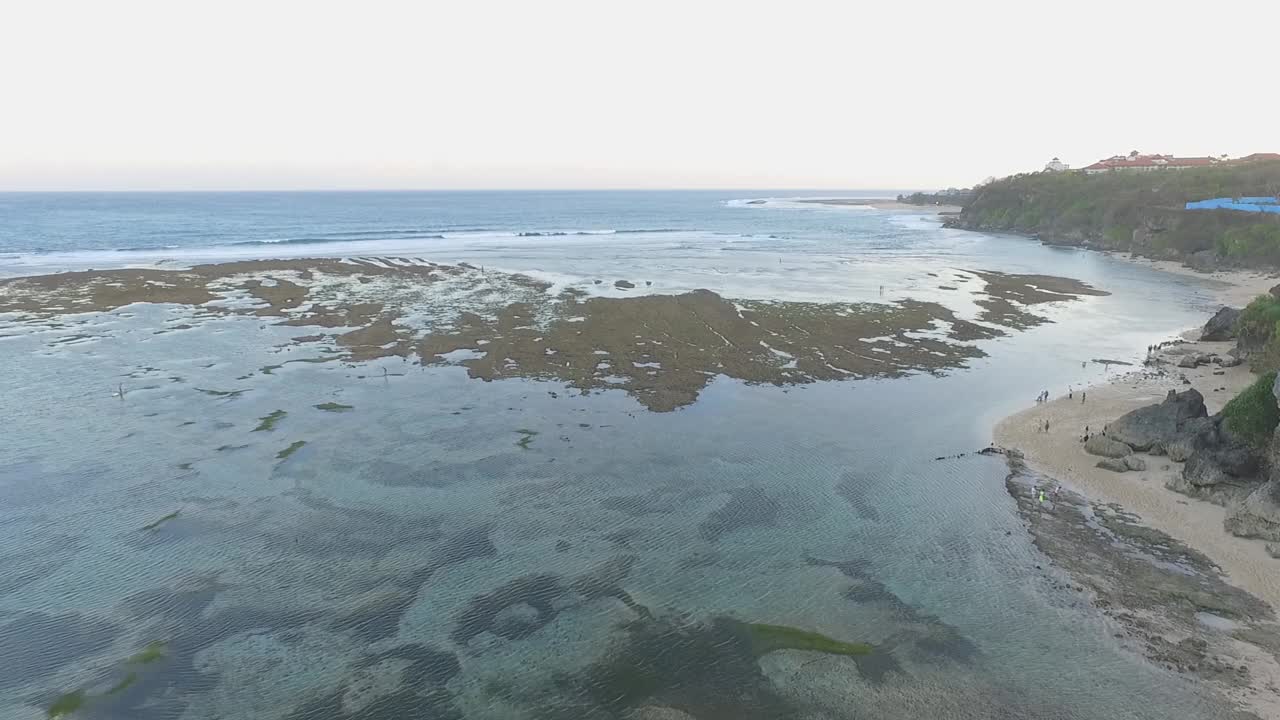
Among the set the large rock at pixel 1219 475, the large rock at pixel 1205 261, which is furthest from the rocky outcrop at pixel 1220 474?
the large rock at pixel 1205 261

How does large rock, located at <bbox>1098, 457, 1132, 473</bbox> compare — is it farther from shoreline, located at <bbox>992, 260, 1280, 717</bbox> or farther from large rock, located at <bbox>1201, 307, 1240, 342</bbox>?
large rock, located at <bbox>1201, 307, 1240, 342</bbox>

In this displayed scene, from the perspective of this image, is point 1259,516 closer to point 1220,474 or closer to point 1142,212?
point 1220,474

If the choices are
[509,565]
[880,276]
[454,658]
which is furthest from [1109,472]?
[880,276]

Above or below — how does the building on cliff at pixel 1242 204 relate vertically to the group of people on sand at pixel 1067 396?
above

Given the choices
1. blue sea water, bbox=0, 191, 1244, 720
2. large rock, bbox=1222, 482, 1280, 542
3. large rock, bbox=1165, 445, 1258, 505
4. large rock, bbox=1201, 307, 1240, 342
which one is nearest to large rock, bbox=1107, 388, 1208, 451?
large rock, bbox=1165, 445, 1258, 505

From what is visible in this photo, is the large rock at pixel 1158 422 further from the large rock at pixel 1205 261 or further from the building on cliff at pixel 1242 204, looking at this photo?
the building on cliff at pixel 1242 204

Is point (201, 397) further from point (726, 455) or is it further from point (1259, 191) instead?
point (1259, 191)
